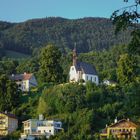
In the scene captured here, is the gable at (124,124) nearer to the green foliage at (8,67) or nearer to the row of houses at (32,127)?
the row of houses at (32,127)

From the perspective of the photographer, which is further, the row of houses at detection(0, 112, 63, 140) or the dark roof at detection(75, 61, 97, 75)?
the dark roof at detection(75, 61, 97, 75)

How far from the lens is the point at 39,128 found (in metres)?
81.2

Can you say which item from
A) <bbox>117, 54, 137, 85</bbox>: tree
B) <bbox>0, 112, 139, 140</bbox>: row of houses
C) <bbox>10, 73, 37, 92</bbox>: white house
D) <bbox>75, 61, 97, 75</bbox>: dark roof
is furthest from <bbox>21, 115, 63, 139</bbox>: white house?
<bbox>10, 73, 37, 92</bbox>: white house

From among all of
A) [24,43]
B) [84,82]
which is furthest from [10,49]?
[84,82]

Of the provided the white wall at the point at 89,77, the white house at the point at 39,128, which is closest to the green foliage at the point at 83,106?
the white house at the point at 39,128

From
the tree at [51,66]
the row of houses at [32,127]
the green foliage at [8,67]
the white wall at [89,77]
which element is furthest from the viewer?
the green foliage at [8,67]

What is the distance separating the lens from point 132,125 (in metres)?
73.4

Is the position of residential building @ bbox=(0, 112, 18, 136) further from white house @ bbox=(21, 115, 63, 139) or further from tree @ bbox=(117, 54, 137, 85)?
tree @ bbox=(117, 54, 137, 85)

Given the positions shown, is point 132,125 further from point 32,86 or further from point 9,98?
point 32,86

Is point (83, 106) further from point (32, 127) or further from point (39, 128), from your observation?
point (39, 128)

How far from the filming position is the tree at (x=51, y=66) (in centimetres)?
8962

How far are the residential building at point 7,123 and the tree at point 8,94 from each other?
1943mm

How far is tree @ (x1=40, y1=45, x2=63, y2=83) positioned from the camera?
89.6 metres

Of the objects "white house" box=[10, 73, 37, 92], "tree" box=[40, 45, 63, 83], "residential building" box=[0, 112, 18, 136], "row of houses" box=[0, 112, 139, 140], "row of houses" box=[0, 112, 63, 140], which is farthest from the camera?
"white house" box=[10, 73, 37, 92]
